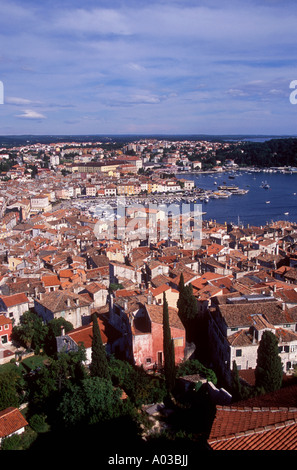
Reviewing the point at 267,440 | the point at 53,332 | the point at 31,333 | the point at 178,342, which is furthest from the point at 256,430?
the point at 31,333

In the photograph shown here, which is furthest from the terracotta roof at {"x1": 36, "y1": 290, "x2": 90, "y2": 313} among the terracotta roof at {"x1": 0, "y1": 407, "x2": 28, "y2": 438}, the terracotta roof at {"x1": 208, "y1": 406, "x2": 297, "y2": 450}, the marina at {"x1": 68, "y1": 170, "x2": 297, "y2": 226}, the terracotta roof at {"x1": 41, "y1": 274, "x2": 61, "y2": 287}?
the marina at {"x1": 68, "y1": 170, "x2": 297, "y2": 226}

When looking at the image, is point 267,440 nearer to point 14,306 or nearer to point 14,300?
point 14,306

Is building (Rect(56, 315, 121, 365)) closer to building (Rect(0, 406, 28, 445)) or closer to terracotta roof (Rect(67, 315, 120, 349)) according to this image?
terracotta roof (Rect(67, 315, 120, 349))

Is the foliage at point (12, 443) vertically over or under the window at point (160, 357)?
under

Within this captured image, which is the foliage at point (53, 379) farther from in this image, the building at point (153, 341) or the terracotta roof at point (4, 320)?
the terracotta roof at point (4, 320)

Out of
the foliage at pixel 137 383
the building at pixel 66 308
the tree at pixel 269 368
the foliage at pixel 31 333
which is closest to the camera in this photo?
the tree at pixel 269 368

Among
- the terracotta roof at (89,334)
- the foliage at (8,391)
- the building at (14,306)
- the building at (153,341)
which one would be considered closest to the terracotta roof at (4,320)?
the building at (14,306)

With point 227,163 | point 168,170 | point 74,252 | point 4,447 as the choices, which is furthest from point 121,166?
point 4,447
